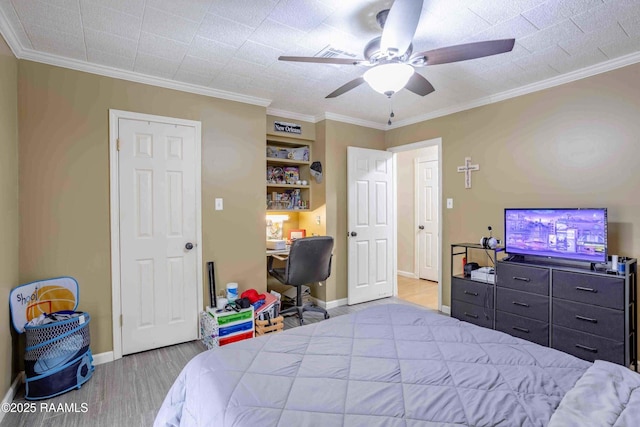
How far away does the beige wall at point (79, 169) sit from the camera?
241cm

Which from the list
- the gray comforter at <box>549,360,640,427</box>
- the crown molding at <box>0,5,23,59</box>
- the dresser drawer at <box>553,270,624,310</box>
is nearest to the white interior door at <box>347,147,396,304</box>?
the dresser drawer at <box>553,270,624,310</box>

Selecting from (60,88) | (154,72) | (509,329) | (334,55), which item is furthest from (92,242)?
(509,329)

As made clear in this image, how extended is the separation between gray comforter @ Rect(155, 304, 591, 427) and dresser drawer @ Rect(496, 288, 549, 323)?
1.40m

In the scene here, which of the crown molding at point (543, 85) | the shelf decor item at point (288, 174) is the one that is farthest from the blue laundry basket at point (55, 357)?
the crown molding at point (543, 85)

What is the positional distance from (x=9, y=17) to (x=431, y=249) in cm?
548

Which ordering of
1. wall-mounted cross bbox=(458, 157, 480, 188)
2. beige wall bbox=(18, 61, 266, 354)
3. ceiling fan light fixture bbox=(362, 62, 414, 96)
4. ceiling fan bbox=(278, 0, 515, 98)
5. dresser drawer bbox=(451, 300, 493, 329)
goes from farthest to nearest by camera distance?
wall-mounted cross bbox=(458, 157, 480, 188) < dresser drawer bbox=(451, 300, 493, 329) < beige wall bbox=(18, 61, 266, 354) < ceiling fan light fixture bbox=(362, 62, 414, 96) < ceiling fan bbox=(278, 0, 515, 98)

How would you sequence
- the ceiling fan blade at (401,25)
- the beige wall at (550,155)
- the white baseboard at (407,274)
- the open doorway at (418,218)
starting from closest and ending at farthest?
the ceiling fan blade at (401,25)
the beige wall at (550,155)
the open doorway at (418,218)
the white baseboard at (407,274)

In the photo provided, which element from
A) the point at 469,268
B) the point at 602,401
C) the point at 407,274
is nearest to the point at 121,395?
the point at 602,401

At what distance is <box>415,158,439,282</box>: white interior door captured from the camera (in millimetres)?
5457

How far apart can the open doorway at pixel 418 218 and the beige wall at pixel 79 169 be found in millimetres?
3352

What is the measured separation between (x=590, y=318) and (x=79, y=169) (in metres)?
4.09

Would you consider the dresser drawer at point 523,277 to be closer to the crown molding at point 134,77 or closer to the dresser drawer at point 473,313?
the dresser drawer at point 473,313

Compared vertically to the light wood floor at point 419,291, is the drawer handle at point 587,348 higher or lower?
higher

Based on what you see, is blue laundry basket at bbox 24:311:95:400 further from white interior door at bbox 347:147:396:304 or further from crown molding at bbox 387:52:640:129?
crown molding at bbox 387:52:640:129
